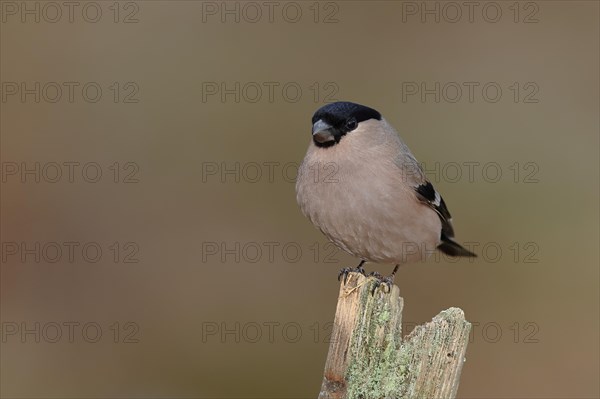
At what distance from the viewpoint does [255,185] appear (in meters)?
12.4

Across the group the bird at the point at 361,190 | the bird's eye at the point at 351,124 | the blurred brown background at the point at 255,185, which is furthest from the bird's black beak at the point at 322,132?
the blurred brown background at the point at 255,185

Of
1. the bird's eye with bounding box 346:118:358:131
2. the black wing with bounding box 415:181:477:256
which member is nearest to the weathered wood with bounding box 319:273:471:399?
the bird's eye with bounding box 346:118:358:131

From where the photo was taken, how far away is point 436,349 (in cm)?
426

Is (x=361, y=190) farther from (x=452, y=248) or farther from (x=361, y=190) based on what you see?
(x=452, y=248)

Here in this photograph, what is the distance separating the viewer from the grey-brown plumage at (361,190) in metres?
6.31

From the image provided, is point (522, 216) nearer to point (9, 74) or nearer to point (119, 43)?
point (119, 43)

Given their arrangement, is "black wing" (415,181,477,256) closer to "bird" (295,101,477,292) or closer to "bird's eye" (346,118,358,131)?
"bird" (295,101,477,292)

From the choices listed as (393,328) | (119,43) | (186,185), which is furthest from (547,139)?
(393,328)

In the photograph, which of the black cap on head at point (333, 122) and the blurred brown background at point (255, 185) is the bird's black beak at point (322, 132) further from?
the blurred brown background at point (255, 185)

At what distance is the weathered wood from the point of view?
424 centimetres

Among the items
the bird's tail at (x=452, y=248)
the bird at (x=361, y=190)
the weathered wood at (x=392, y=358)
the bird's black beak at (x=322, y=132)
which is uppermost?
the bird's black beak at (x=322, y=132)

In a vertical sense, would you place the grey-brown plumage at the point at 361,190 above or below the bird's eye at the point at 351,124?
below

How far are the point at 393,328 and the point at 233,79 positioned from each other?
10472mm

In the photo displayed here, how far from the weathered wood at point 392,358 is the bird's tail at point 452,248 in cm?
335
